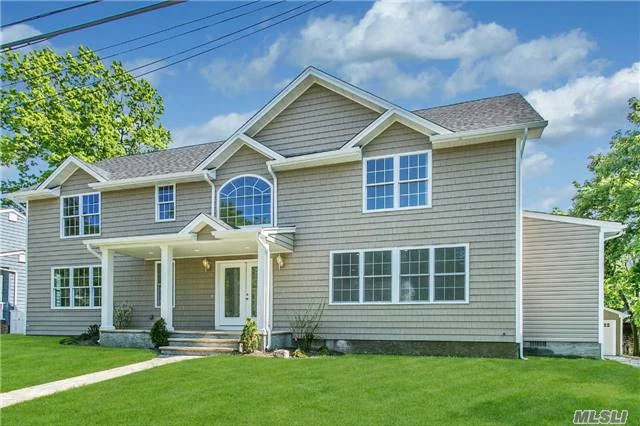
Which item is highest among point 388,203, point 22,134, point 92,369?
point 22,134

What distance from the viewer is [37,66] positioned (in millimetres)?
30484

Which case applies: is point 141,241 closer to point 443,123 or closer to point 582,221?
point 443,123

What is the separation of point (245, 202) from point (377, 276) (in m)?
4.40

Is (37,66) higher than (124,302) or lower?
higher

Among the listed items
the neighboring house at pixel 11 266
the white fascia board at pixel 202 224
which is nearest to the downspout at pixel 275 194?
the white fascia board at pixel 202 224

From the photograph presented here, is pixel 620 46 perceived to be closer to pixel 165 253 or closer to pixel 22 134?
pixel 165 253

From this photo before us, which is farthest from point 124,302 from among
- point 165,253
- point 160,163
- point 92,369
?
point 92,369

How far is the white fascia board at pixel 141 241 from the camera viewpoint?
50.8 feet

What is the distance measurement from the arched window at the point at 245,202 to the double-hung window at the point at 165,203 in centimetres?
178

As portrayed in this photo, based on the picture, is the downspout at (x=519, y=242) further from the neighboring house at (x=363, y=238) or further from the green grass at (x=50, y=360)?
the green grass at (x=50, y=360)

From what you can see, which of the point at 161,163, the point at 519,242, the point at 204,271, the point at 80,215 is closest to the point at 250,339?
the point at 204,271

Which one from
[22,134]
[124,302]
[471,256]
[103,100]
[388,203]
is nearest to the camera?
[471,256]

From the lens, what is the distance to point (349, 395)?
8.82 meters

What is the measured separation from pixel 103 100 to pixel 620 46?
27.0 metres
